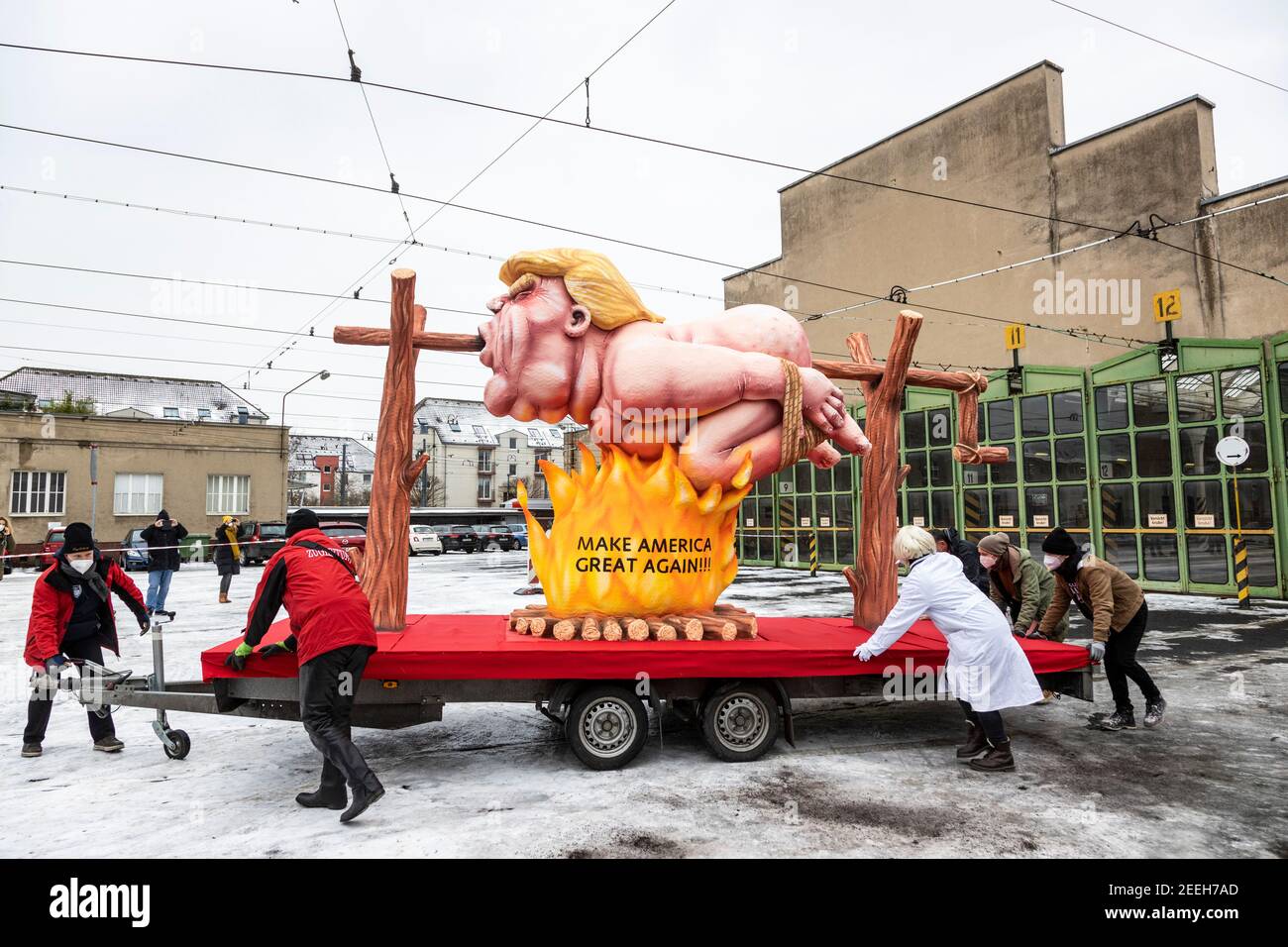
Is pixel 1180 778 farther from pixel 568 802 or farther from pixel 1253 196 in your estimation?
pixel 1253 196

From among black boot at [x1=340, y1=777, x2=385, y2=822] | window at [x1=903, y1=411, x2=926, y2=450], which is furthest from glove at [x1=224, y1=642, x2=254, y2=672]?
window at [x1=903, y1=411, x2=926, y2=450]

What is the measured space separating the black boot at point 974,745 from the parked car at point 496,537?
31492 mm

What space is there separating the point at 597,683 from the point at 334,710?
159cm

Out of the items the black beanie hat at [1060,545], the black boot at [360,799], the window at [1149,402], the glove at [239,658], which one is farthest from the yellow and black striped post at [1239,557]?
the glove at [239,658]

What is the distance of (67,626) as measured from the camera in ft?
17.6

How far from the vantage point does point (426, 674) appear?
15.2 feet

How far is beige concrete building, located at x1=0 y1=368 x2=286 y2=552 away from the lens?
2612cm

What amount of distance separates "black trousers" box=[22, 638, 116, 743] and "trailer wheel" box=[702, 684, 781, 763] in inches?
162

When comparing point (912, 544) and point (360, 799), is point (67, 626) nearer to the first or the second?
point (360, 799)

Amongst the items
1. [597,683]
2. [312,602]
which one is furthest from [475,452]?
[312,602]

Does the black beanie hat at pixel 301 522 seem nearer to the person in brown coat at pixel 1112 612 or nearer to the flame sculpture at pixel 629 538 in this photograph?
the flame sculpture at pixel 629 538

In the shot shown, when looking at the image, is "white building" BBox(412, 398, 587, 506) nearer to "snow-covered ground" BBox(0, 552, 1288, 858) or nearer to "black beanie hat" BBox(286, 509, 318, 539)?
"snow-covered ground" BBox(0, 552, 1288, 858)

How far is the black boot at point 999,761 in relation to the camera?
15.8 feet
